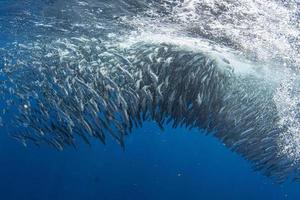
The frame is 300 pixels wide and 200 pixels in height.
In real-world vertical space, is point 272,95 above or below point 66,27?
below

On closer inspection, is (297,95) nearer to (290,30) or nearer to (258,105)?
(258,105)

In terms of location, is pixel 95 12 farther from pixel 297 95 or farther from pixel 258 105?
pixel 297 95

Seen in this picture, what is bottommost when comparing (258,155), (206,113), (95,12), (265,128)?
(258,155)

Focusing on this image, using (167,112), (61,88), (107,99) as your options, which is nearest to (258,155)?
(167,112)

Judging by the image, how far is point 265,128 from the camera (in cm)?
1141

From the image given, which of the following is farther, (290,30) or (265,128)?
(265,128)

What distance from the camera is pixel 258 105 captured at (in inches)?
467

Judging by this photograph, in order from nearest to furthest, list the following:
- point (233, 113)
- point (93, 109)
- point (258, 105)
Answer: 1. point (93, 109)
2. point (233, 113)
3. point (258, 105)

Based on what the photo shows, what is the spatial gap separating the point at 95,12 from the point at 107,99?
305 centimetres

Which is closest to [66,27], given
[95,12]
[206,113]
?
[95,12]

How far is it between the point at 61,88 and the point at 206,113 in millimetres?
3911

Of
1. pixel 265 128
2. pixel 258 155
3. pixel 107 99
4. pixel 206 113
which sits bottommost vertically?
pixel 258 155

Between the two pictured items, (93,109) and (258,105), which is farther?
(258,105)

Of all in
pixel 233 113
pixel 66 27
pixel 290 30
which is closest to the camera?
pixel 290 30
